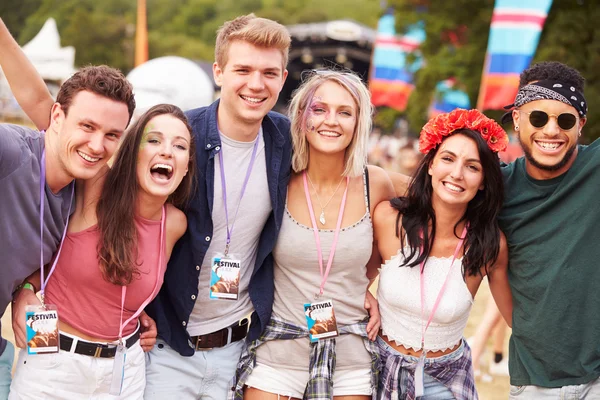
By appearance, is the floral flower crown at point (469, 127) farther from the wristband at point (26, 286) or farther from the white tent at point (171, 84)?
the white tent at point (171, 84)

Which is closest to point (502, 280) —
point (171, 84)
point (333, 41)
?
point (171, 84)

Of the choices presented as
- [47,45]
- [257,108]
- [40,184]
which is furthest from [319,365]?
[47,45]

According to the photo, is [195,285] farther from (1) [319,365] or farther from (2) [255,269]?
(1) [319,365]

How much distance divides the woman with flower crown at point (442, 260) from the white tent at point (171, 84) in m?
11.7

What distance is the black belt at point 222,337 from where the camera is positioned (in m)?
3.47

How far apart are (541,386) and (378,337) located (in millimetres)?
881

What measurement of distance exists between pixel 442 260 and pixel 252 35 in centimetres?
163

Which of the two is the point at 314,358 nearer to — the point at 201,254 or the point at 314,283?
the point at 314,283

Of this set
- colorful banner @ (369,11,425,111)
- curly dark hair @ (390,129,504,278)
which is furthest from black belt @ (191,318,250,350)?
colorful banner @ (369,11,425,111)

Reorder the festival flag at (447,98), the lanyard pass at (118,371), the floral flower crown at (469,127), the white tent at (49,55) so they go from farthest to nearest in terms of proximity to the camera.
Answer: the white tent at (49,55)
the festival flag at (447,98)
the floral flower crown at (469,127)
the lanyard pass at (118,371)

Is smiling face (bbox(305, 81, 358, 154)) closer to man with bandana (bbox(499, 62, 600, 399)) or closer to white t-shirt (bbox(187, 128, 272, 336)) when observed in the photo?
white t-shirt (bbox(187, 128, 272, 336))

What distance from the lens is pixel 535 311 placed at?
Result: 3.23 m

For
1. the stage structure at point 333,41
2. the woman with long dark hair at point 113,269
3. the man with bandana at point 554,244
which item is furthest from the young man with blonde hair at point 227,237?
the stage structure at point 333,41

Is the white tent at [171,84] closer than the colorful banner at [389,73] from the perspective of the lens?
Yes
